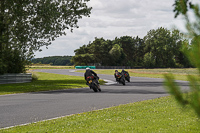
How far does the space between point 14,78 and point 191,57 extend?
81.7 feet

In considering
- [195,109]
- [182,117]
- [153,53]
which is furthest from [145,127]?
[153,53]

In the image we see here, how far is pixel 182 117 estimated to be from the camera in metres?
7.98

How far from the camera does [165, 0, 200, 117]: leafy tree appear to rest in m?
2.23

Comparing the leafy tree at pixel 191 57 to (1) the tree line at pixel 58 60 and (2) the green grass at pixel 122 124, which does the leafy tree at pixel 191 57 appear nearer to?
(2) the green grass at pixel 122 124

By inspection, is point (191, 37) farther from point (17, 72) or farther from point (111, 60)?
point (111, 60)

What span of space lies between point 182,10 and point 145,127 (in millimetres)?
4877

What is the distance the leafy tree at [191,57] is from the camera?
2227 millimetres

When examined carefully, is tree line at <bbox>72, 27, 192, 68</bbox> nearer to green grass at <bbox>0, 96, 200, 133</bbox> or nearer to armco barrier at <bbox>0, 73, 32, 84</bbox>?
armco barrier at <bbox>0, 73, 32, 84</bbox>

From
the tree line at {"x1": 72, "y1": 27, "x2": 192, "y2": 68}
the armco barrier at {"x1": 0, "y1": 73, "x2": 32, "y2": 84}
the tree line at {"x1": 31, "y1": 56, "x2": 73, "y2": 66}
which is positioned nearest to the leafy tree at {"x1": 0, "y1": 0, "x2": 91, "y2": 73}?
the armco barrier at {"x1": 0, "y1": 73, "x2": 32, "y2": 84}

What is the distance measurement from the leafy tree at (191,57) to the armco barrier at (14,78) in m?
23.8

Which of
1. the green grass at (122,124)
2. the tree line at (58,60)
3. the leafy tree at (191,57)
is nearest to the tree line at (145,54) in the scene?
the tree line at (58,60)

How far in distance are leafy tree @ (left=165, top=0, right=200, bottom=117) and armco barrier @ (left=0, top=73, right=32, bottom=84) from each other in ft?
77.9

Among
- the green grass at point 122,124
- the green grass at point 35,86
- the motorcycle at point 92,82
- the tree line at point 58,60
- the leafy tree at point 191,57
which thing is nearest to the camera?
the leafy tree at point 191,57

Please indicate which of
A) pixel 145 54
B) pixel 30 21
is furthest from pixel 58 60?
pixel 30 21
